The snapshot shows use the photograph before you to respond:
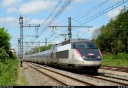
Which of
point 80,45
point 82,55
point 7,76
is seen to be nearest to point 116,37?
point 80,45

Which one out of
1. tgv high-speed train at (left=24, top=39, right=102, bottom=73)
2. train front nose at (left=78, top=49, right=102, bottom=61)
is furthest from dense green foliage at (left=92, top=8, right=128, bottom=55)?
train front nose at (left=78, top=49, right=102, bottom=61)

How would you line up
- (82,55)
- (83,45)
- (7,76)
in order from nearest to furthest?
(7,76) < (82,55) < (83,45)

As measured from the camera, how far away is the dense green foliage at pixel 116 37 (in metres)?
89.2

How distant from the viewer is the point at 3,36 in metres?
55.2

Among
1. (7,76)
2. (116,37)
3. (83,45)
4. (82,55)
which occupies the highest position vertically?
(116,37)

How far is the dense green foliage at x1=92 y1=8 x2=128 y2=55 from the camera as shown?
89.2 m

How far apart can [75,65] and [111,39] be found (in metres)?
83.6

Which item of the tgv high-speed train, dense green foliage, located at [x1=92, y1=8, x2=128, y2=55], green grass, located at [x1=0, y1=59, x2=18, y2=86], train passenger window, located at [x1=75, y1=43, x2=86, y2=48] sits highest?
dense green foliage, located at [x1=92, y1=8, x2=128, y2=55]

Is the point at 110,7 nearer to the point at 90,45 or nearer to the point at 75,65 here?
the point at 90,45

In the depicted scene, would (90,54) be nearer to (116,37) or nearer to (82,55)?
(82,55)

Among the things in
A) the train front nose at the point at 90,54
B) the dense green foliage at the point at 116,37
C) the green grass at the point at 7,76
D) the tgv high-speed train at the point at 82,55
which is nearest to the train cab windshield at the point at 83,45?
the tgv high-speed train at the point at 82,55

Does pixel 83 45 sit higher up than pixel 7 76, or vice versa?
pixel 83 45

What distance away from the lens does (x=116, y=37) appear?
10156cm

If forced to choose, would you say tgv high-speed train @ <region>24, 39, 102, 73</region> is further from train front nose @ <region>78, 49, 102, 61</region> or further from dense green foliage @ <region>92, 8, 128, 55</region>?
dense green foliage @ <region>92, 8, 128, 55</region>
